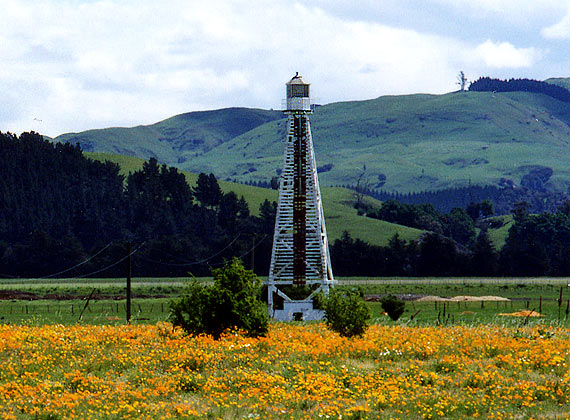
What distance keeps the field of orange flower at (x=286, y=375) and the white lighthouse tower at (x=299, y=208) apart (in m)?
39.3

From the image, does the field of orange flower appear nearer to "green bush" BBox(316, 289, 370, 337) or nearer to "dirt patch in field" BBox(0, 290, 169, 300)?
"green bush" BBox(316, 289, 370, 337)

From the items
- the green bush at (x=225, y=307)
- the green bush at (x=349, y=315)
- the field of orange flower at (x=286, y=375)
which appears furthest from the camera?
the green bush at (x=349, y=315)

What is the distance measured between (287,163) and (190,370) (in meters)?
47.9

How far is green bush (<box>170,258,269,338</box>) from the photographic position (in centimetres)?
3534

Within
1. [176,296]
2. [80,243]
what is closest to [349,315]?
[176,296]

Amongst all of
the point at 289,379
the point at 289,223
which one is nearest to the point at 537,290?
the point at 289,223

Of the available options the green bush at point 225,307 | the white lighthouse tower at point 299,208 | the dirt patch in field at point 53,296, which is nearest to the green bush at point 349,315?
the green bush at point 225,307

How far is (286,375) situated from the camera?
92.8 ft

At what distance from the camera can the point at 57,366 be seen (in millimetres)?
30234

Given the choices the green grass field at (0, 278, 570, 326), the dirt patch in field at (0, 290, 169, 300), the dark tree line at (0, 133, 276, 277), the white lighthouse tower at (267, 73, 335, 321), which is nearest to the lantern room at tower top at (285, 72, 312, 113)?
the white lighthouse tower at (267, 73, 335, 321)

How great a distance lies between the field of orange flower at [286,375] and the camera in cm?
2423

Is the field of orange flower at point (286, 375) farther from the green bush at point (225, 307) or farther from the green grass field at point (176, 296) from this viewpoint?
the green grass field at point (176, 296)

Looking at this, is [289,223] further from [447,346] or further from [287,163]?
[447,346]

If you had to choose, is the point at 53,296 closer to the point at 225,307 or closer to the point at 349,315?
the point at 225,307
